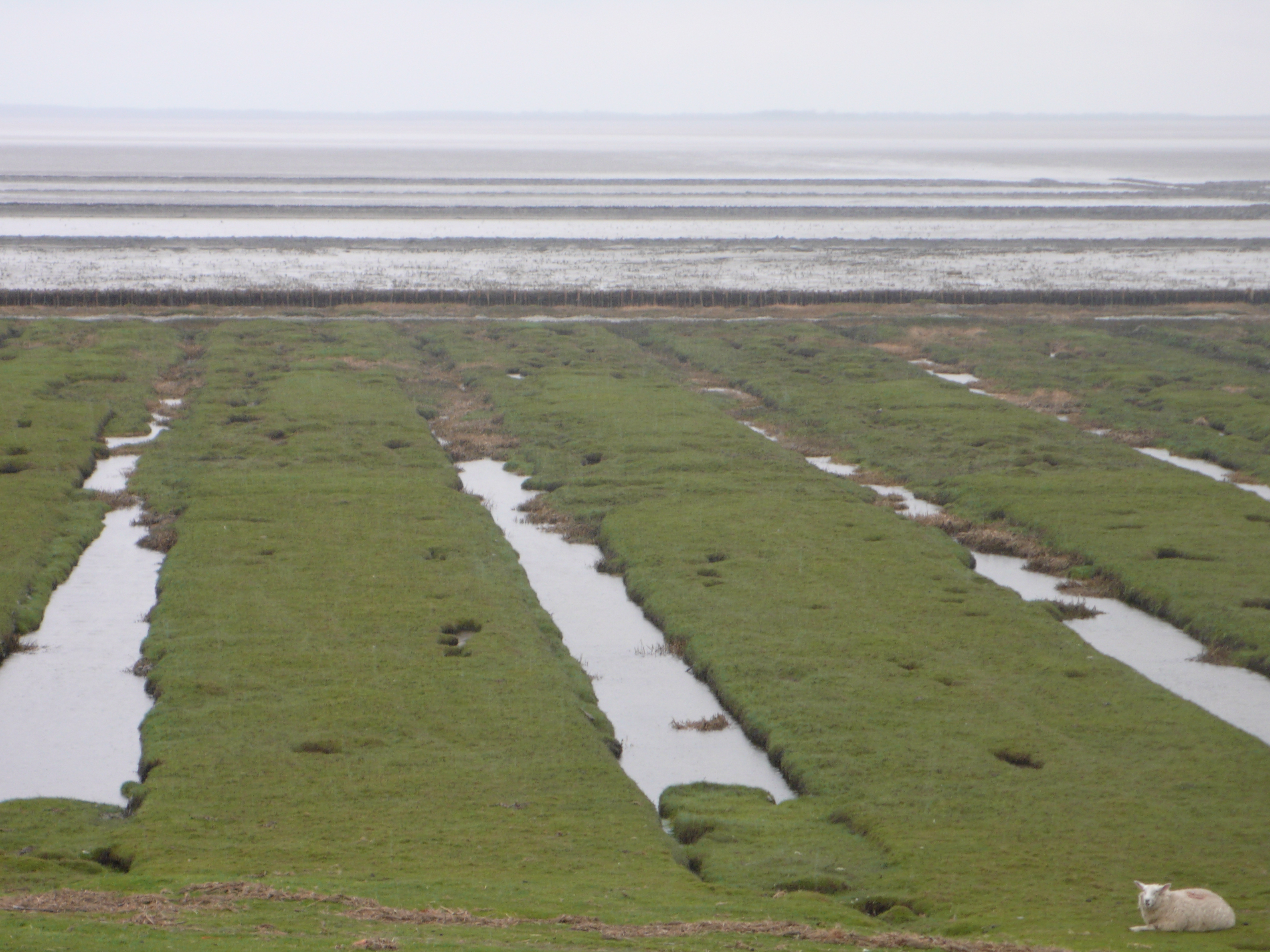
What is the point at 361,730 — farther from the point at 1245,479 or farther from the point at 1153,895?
the point at 1245,479

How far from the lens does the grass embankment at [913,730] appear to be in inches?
592

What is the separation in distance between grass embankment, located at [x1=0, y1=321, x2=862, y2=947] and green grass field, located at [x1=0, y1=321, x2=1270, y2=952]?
0.06m

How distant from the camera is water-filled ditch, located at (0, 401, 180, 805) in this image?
1827cm

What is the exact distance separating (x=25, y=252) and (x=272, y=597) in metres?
69.7

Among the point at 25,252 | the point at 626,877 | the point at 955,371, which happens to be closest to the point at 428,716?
the point at 626,877

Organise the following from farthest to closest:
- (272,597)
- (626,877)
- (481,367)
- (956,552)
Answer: (481,367) → (956,552) → (272,597) → (626,877)

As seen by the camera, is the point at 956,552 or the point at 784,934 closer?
the point at 784,934

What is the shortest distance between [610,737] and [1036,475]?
18.9 m

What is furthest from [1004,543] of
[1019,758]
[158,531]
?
[158,531]

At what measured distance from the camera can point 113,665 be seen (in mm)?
22203

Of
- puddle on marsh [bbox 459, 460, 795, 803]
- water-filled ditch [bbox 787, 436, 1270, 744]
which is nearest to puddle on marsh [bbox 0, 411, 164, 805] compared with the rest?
puddle on marsh [bbox 459, 460, 795, 803]

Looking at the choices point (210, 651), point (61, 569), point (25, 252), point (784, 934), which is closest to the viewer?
point (784, 934)

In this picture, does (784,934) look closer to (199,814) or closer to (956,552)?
(199,814)

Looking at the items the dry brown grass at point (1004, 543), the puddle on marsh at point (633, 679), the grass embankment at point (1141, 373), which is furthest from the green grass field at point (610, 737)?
the grass embankment at point (1141, 373)
